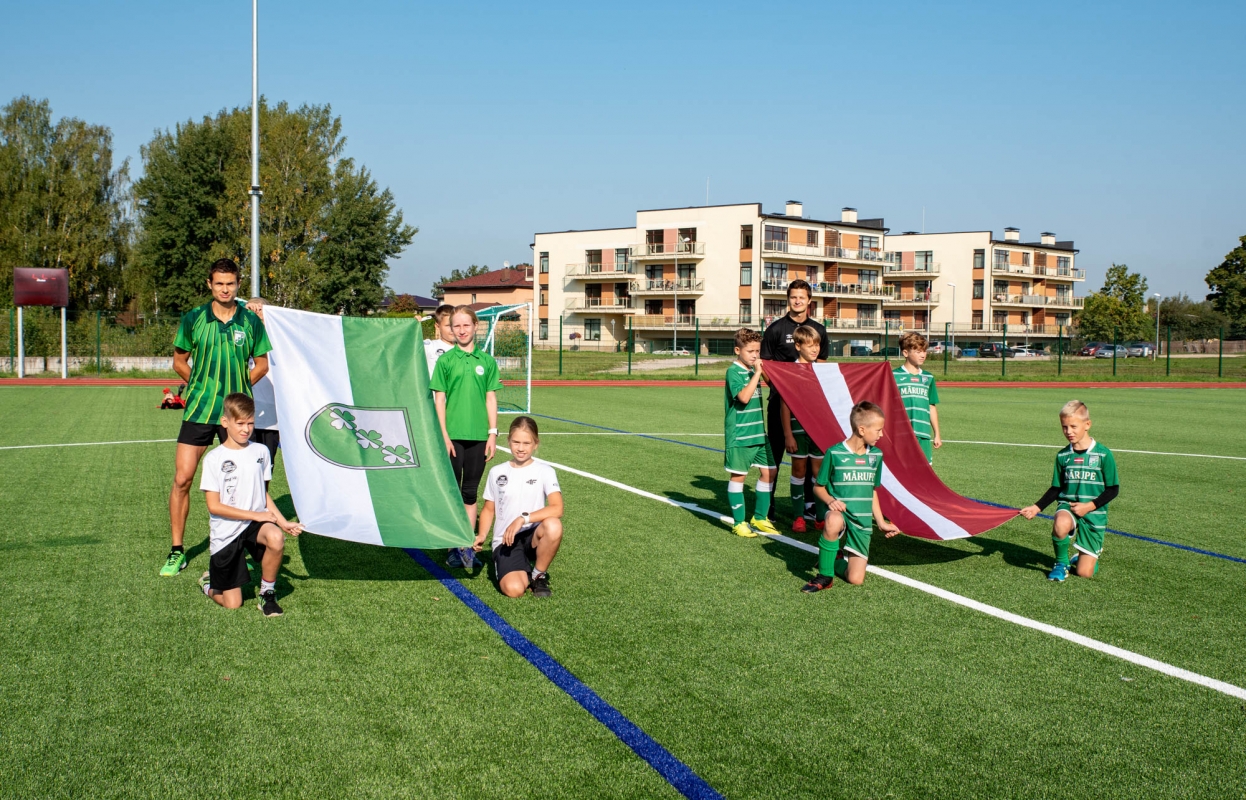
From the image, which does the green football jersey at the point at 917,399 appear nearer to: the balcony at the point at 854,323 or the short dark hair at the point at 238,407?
the short dark hair at the point at 238,407

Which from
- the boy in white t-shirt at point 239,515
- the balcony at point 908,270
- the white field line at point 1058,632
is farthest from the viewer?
the balcony at point 908,270

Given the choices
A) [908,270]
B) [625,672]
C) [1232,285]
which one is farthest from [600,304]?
[625,672]

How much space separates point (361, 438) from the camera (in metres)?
5.43

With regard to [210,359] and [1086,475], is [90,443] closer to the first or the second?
[210,359]

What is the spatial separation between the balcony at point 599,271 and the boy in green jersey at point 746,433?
67973 mm

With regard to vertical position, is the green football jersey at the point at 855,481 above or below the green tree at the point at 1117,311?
below

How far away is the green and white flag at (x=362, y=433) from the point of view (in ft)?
16.9

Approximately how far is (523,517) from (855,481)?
2069 millimetres

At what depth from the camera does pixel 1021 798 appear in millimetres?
2979

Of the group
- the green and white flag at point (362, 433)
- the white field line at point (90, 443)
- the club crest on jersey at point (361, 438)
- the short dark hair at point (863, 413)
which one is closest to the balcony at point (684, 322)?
the white field line at point (90, 443)

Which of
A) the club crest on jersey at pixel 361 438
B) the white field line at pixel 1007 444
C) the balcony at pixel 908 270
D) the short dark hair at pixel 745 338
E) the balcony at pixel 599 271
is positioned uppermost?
the balcony at pixel 908 270

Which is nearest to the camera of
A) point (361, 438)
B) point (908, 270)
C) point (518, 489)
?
point (518, 489)

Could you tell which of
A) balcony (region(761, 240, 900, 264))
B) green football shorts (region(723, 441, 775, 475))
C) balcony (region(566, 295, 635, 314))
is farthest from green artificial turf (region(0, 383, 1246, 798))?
balcony (region(566, 295, 635, 314))

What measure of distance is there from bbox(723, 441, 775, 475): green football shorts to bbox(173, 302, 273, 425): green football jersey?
3489mm
